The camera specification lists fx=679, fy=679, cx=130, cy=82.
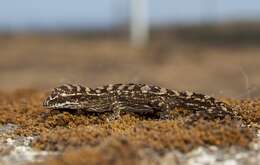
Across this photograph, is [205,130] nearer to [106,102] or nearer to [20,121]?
[106,102]

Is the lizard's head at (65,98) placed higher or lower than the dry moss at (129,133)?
higher

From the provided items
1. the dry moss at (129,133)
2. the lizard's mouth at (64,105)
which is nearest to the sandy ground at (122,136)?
the dry moss at (129,133)

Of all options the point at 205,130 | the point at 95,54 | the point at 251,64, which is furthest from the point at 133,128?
the point at 95,54

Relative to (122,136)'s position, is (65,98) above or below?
above

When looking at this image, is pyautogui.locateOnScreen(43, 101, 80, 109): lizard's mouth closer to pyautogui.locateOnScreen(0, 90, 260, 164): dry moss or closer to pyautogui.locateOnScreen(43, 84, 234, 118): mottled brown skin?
pyautogui.locateOnScreen(43, 84, 234, 118): mottled brown skin

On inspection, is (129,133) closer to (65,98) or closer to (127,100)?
(127,100)

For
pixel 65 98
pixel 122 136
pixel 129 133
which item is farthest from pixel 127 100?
pixel 122 136

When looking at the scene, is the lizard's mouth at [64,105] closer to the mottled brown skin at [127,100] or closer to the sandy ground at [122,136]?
the mottled brown skin at [127,100]
